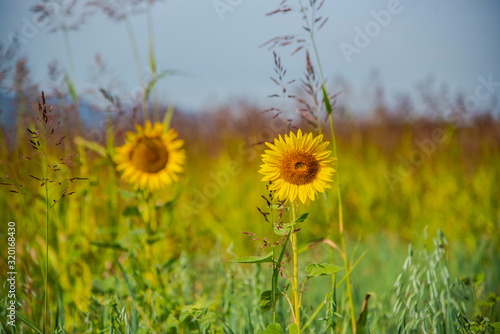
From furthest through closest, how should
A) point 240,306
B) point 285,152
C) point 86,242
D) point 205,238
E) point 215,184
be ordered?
point 215,184
point 205,238
point 86,242
point 240,306
point 285,152

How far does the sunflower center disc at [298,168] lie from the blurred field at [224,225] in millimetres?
142

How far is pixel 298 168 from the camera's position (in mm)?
1029

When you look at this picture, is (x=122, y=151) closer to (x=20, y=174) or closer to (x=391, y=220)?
(x=20, y=174)

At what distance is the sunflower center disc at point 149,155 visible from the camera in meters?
1.70

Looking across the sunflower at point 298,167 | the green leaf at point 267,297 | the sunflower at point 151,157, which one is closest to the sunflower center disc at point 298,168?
the sunflower at point 298,167

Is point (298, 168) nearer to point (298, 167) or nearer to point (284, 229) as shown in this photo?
point (298, 167)

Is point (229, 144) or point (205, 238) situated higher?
point (229, 144)

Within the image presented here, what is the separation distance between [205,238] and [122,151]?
5.65 feet

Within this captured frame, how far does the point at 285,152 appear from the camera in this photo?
3.35ft

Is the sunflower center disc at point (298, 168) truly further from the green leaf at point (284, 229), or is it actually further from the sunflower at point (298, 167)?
the green leaf at point (284, 229)

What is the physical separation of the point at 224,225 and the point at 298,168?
2.01 meters

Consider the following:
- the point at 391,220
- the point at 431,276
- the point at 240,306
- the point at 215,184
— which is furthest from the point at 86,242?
the point at 391,220

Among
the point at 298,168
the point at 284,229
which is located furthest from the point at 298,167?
the point at 284,229

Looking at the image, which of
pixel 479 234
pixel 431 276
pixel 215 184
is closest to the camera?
pixel 431 276
